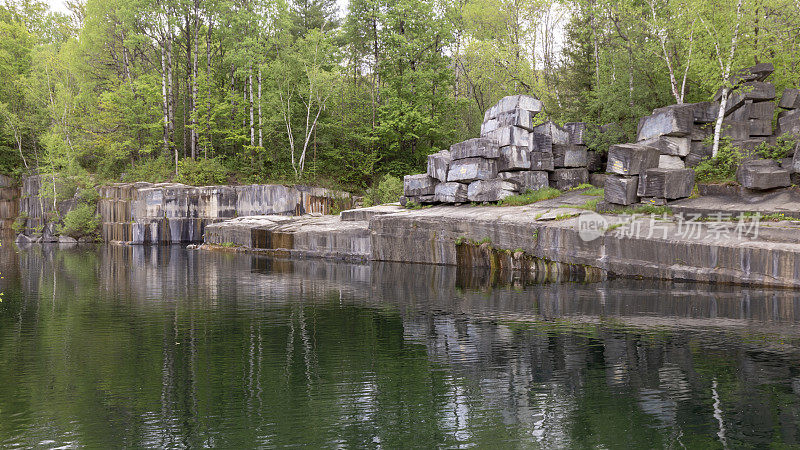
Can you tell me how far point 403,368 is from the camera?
35.8 feet

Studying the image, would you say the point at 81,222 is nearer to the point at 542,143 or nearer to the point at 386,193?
the point at 386,193

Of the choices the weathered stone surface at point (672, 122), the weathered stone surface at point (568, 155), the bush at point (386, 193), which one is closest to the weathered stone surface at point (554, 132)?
the weathered stone surface at point (568, 155)

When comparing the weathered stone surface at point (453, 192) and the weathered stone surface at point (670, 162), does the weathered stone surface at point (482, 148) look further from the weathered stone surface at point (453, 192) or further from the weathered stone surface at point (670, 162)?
the weathered stone surface at point (670, 162)

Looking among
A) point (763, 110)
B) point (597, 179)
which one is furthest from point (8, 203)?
point (763, 110)

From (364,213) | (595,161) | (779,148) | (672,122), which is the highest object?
(672,122)

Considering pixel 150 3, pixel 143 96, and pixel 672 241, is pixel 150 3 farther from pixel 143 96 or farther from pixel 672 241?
pixel 672 241

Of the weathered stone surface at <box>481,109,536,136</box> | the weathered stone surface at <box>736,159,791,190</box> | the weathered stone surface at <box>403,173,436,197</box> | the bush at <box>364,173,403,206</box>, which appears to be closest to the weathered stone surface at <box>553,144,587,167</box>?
the weathered stone surface at <box>481,109,536,136</box>

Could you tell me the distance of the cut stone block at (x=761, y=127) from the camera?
27750 millimetres

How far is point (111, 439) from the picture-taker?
7449 millimetres

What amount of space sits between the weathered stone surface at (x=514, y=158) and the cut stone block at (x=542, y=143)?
0.88 metres

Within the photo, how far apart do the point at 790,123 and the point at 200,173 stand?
41535mm

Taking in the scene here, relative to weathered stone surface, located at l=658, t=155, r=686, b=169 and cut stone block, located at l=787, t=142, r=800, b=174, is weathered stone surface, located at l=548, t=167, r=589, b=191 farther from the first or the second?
cut stone block, located at l=787, t=142, r=800, b=174

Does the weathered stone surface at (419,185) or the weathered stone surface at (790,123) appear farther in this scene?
the weathered stone surface at (419,185)

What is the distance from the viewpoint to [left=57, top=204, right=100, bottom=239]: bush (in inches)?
1959
